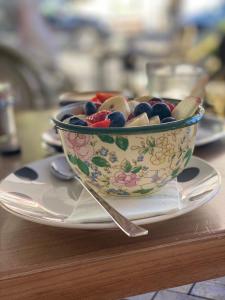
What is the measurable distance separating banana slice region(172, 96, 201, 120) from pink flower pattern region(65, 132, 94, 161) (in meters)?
0.10

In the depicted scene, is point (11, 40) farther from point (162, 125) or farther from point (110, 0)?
point (162, 125)

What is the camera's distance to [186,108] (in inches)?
19.3

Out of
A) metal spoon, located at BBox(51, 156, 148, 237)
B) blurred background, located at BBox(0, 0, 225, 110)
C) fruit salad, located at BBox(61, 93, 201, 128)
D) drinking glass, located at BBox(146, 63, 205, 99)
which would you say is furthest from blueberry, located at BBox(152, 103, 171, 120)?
blurred background, located at BBox(0, 0, 225, 110)

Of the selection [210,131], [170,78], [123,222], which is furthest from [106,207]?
[170,78]

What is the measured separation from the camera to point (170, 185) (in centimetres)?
51

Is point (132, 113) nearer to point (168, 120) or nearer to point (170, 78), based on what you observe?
point (168, 120)

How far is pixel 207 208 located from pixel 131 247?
11 cm

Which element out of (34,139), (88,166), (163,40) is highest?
(88,166)

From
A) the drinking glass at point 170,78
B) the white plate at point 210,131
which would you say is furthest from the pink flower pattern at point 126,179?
the drinking glass at point 170,78

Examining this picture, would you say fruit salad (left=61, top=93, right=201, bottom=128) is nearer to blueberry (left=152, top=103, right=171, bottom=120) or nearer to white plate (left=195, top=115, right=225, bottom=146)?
blueberry (left=152, top=103, right=171, bottom=120)

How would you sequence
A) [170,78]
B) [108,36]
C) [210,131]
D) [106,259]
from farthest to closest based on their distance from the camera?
1. [108,36]
2. [170,78]
3. [210,131]
4. [106,259]

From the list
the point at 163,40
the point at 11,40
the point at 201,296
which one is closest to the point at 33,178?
the point at 201,296

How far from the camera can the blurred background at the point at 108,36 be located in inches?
107

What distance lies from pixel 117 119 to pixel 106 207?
86 millimetres
